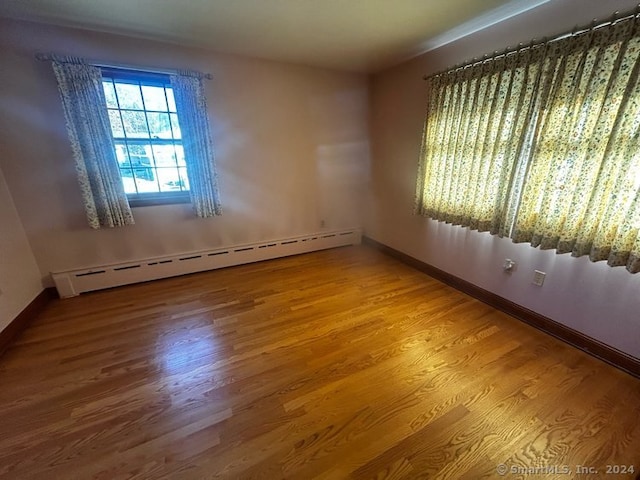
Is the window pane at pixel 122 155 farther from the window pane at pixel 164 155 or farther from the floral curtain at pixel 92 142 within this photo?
the window pane at pixel 164 155

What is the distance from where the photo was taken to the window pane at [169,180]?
109 inches

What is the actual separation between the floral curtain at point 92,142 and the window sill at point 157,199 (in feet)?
0.34

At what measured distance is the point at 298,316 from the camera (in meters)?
2.25

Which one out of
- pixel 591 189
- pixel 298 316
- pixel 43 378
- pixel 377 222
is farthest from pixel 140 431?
pixel 377 222

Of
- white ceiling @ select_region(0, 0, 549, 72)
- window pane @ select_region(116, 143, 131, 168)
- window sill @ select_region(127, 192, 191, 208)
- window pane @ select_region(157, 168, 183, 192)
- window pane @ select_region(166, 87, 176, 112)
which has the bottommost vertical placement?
window sill @ select_region(127, 192, 191, 208)

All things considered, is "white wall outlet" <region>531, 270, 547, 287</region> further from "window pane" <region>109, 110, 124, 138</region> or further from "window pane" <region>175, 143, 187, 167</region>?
"window pane" <region>109, 110, 124, 138</region>

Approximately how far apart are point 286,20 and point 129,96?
1.70 m

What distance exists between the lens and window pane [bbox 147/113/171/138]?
2.63 m

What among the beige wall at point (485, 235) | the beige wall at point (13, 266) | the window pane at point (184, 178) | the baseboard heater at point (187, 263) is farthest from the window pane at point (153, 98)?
the beige wall at point (485, 235)

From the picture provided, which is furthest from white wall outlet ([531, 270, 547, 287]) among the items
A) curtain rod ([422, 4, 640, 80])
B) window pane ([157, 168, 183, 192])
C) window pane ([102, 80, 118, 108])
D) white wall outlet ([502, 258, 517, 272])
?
window pane ([102, 80, 118, 108])

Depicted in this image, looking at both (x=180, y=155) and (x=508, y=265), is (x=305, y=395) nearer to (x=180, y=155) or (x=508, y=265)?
(x=508, y=265)

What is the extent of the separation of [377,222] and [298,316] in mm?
2067

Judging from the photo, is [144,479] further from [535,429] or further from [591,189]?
[591,189]

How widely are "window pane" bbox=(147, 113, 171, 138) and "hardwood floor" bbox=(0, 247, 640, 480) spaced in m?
1.74
